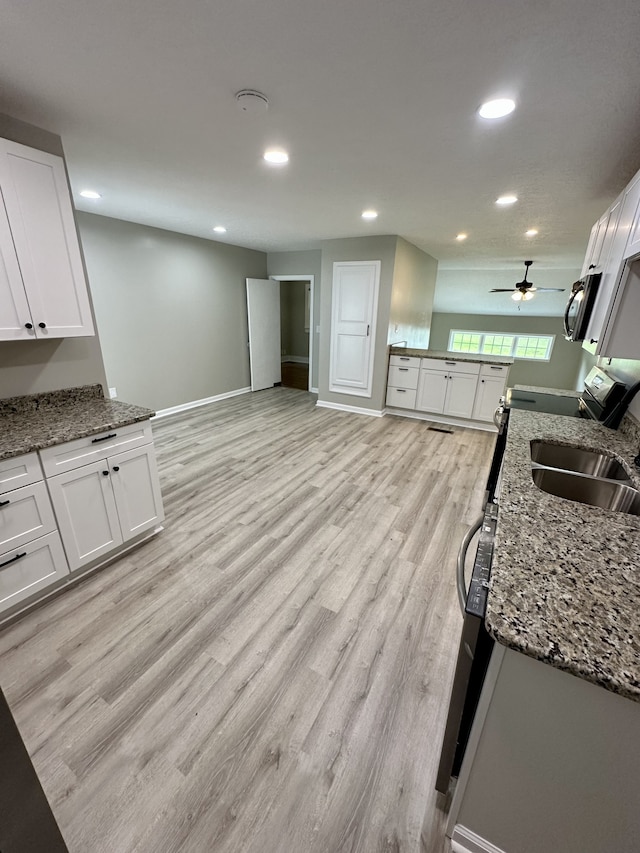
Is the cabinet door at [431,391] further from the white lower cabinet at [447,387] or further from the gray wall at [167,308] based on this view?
the gray wall at [167,308]

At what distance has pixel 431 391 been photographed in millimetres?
4766

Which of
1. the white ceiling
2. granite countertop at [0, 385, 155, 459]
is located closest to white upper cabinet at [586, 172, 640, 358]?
the white ceiling

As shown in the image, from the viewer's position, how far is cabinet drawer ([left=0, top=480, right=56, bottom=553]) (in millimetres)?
1564

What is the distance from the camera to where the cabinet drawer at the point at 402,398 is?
16.1 feet

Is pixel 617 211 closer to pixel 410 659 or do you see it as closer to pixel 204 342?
pixel 410 659

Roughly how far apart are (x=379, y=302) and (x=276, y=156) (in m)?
2.67

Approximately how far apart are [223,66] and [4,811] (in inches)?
89.1

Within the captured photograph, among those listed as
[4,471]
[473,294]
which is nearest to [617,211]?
[4,471]

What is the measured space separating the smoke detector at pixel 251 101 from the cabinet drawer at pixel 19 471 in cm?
191

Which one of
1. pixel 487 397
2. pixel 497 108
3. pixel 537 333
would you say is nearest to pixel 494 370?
pixel 487 397

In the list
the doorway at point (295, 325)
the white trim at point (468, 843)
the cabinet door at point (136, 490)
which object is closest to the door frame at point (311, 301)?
the doorway at point (295, 325)

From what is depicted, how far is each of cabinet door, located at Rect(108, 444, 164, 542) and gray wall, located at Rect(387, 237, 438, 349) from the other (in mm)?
3613

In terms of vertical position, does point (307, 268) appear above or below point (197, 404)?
above

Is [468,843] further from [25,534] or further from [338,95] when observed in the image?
[338,95]
